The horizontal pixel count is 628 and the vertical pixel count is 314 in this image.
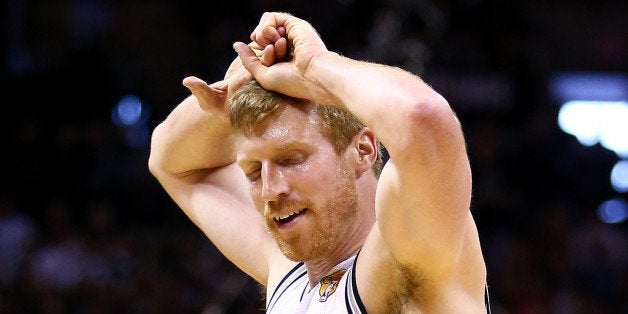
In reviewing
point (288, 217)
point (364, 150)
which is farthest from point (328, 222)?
point (364, 150)

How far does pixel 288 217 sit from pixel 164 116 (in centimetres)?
585

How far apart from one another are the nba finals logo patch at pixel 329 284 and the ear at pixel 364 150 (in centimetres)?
28

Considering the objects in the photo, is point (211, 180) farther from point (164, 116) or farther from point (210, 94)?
point (164, 116)

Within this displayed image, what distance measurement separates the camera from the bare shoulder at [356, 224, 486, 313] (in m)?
2.19

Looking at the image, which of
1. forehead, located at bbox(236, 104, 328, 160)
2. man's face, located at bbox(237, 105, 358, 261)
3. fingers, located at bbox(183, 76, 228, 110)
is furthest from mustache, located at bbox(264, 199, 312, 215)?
fingers, located at bbox(183, 76, 228, 110)

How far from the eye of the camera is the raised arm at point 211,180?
3021 millimetres

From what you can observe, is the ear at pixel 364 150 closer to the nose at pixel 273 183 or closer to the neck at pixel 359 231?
the neck at pixel 359 231

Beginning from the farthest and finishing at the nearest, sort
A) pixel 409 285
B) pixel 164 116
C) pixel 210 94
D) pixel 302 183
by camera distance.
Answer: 1. pixel 164 116
2. pixel 210 94
3. pixel 302 183
4. pixel 409 285

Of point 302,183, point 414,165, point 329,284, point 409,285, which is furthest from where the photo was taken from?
point 329,284

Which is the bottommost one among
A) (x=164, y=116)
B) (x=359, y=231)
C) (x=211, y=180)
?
(x=164, y=116)

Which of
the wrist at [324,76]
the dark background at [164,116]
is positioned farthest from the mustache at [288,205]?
the dark background at [164,116]

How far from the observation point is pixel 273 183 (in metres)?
2.43

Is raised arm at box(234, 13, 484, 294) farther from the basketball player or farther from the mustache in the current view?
the mustache

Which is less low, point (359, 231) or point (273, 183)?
point (273, 183)
